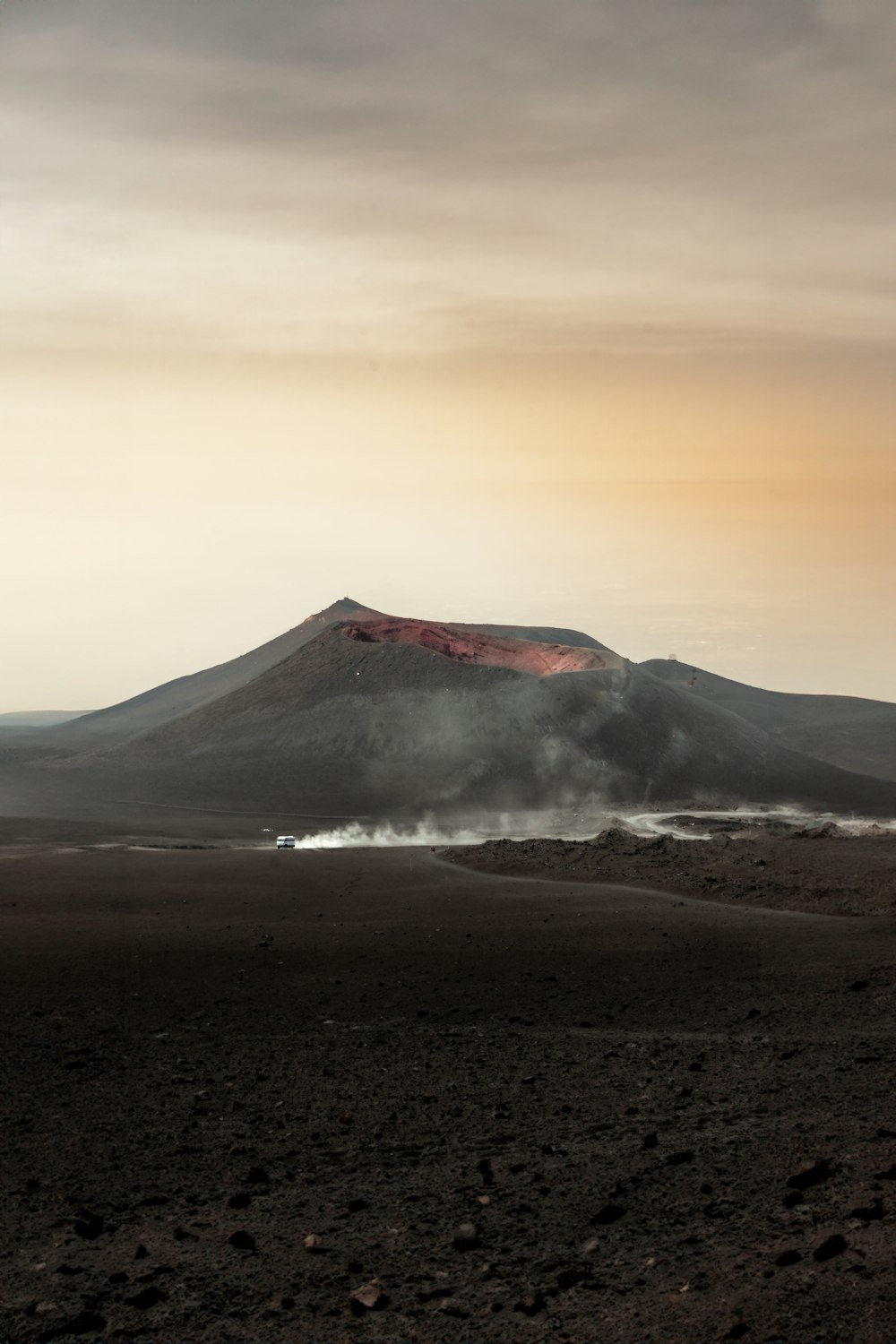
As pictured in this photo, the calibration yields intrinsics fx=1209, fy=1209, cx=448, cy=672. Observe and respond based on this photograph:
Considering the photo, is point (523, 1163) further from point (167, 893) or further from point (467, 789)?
point (467, 789)

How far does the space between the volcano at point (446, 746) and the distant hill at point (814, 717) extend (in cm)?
1439

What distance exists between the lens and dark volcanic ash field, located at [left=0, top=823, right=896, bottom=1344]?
7562 mm

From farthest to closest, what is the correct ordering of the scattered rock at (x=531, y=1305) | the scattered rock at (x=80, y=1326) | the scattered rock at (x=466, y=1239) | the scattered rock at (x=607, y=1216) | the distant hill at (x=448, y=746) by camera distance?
1. the distant hill at (x=448, y=746)
2. the scattered rock at (x=607, y=1216)
3. the scattered rock at (x=466, y=1239)
4. the scattered rock at (x=80, y=1326)
5. the scattered rock at (x=531, y=1305)

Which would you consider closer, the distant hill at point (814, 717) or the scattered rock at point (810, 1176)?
the scattered rock at point (810, 1176)

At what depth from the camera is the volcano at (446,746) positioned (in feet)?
220

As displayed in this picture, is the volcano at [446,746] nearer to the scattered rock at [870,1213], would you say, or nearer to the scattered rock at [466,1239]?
the scattered rock at [466,1239]

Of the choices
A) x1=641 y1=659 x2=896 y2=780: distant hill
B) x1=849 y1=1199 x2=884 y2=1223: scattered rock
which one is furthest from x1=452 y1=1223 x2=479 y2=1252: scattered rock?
x1=641 y1=659 x2=896 y2=780: distant hill

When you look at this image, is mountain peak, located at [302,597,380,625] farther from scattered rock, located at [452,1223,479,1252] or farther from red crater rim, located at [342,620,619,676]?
scattered rock, located at [452,1223,479,1252]

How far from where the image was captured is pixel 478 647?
93312 millimetres

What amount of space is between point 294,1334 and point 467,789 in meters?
59.1

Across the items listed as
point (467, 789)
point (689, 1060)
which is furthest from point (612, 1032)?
point (467, 789)

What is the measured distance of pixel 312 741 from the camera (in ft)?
244

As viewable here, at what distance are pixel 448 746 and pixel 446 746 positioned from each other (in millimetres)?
107

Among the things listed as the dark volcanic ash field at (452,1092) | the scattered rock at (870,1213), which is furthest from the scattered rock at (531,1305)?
the scattered rock at (870,1213)
